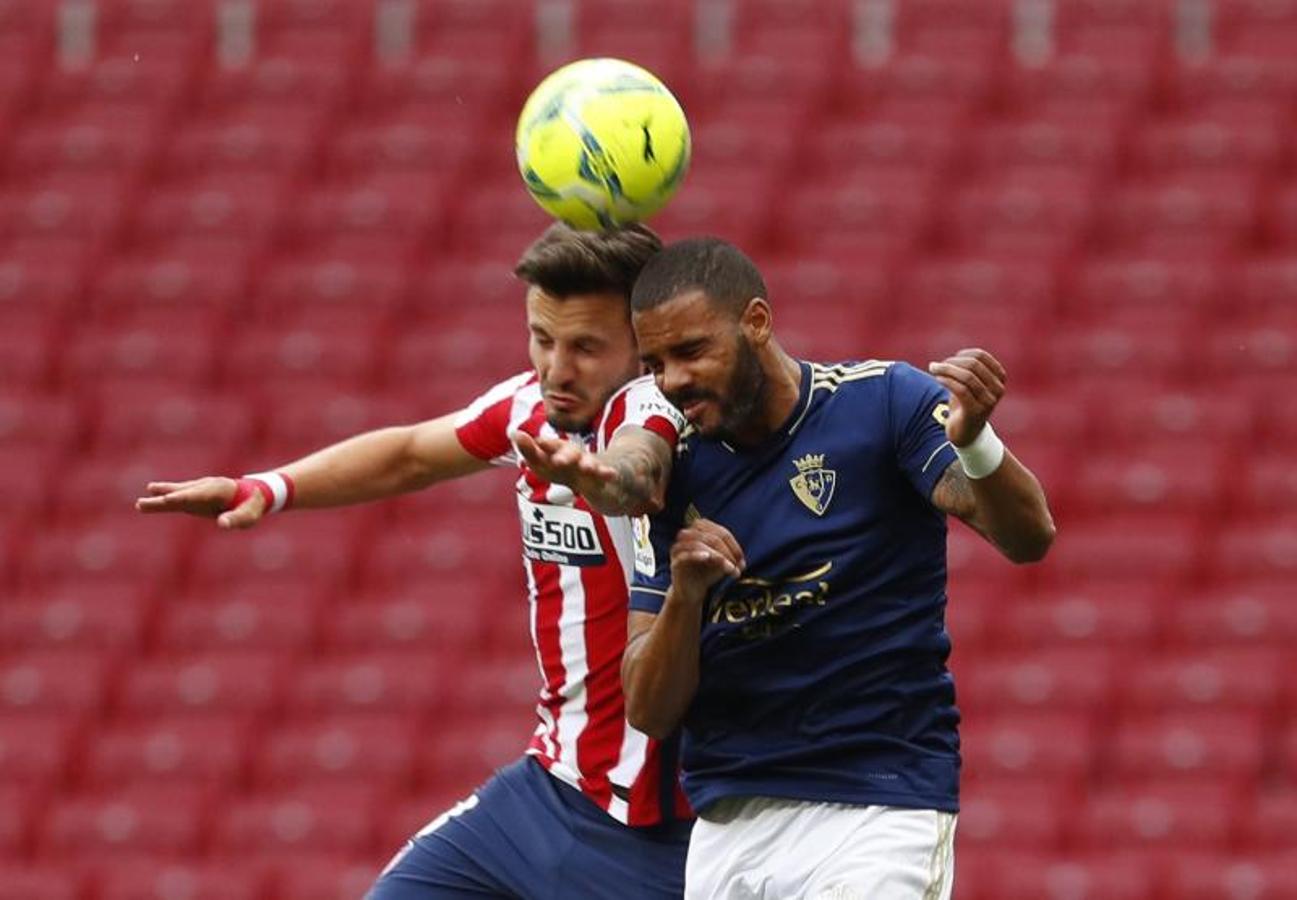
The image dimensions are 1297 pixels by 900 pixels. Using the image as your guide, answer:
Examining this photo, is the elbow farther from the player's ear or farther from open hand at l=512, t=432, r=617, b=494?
open hand at l=512, t=432, r=617, b=494

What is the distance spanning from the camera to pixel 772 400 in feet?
16.9

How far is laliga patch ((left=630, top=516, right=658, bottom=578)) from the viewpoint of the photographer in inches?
206

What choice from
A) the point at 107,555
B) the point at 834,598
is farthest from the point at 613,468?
the point at 107,555

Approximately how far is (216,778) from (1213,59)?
23.7 ft

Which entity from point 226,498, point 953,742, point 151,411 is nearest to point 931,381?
point 953,742

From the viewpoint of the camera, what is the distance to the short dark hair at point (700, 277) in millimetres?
5035

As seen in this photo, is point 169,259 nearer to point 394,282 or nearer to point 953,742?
point 394,282

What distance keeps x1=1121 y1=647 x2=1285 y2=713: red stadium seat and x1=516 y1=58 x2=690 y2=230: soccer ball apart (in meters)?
6.67

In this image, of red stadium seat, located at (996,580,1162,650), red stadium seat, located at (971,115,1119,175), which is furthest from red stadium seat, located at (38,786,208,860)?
red stadium seat, located at (971,115,1119,175)

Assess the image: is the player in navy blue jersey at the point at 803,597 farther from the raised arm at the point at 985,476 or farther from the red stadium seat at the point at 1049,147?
the red stadium seat at the point at 1049,147

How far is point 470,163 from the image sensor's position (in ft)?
50.1

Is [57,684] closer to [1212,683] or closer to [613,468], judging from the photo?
[1212,683]

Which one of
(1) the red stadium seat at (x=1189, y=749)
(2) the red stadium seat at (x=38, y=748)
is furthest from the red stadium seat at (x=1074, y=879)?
(2) the red stadium seat at (x=38, y=748)

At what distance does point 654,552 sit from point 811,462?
0.38m
